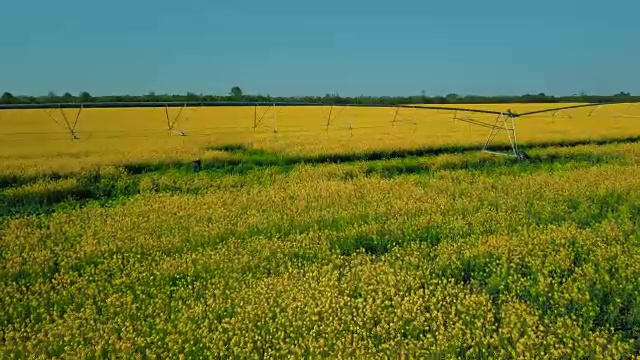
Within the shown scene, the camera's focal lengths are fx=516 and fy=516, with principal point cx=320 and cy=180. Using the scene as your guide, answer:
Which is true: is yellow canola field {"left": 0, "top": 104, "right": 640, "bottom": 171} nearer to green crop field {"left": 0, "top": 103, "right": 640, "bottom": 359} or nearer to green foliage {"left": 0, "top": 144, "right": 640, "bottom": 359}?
green crop field {"left": 0, "top": 103, "right": 640, "bottom": 359}

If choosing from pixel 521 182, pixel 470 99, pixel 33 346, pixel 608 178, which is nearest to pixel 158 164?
pixel 521 182

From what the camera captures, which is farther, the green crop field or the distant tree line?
the distant tree line

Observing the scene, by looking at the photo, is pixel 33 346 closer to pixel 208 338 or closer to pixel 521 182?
pixel 208 338

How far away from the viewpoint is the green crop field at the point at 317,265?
499 centimetres

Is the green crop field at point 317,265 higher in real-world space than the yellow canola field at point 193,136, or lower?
lower

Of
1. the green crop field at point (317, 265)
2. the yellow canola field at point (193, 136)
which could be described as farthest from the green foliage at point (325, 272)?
the yellow canola field at point (193, 136)

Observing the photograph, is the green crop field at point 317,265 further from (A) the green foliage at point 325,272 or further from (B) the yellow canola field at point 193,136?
(B) the yellow canola field at point 193,136

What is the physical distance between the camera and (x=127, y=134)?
23.7 m

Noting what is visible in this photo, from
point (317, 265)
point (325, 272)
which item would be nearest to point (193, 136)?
point (317, 265)

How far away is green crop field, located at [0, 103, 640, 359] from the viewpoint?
4.99m

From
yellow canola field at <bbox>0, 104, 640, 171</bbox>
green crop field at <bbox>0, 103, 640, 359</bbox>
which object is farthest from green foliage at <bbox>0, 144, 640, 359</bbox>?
yellow canola field at <bbox>0, 104, 640, 171</bbox>

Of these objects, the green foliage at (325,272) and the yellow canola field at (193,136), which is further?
the yellow canola field at (193,136)

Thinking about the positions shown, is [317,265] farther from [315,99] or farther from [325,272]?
[315,99]

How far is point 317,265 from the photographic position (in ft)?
23.4
